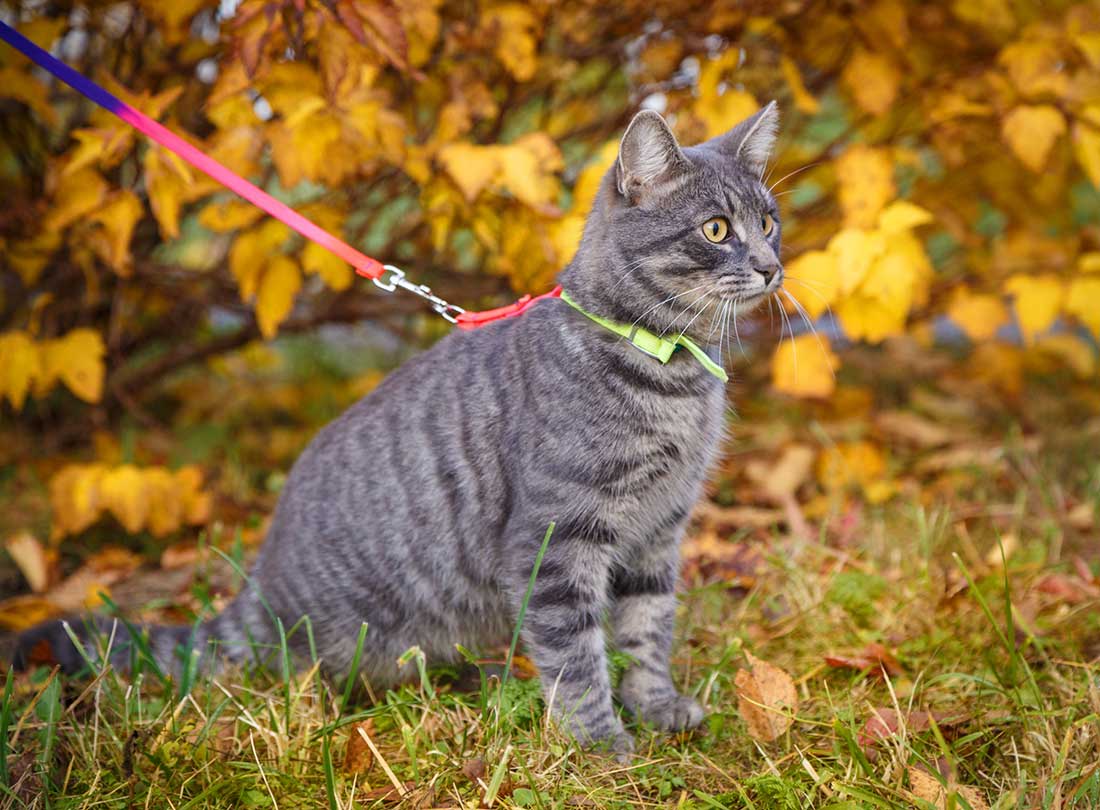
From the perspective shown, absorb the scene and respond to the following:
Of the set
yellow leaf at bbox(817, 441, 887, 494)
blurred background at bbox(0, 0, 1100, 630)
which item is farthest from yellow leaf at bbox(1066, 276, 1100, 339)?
yellow leaf at bbox(817, 441, 887, 494)

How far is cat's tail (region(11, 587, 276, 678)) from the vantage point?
7.80 ft

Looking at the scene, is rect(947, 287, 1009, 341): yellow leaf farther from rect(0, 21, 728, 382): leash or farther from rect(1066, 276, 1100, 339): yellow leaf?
rect(0, 21, 728, 382): leash

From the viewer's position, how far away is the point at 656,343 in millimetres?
2148

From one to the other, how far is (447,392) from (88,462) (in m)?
2.40

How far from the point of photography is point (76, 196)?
8.98 ft

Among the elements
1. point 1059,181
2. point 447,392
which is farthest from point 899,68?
point 447,392

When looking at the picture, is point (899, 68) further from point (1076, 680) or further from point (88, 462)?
point (88, 462)

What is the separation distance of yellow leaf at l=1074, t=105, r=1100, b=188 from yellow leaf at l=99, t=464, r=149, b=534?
3.31 metres

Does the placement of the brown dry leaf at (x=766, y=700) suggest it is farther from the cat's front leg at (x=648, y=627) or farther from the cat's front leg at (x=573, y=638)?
the cat's front leg at (x=573, y=638)

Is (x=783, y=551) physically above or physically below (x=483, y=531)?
below

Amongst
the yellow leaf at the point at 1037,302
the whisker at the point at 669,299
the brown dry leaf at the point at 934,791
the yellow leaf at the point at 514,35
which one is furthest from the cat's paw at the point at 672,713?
the yellow leaf at the point at 1037,302

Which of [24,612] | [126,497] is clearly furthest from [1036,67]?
[24,612]

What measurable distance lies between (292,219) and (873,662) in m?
1.83

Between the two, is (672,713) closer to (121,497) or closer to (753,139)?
(753,139)
